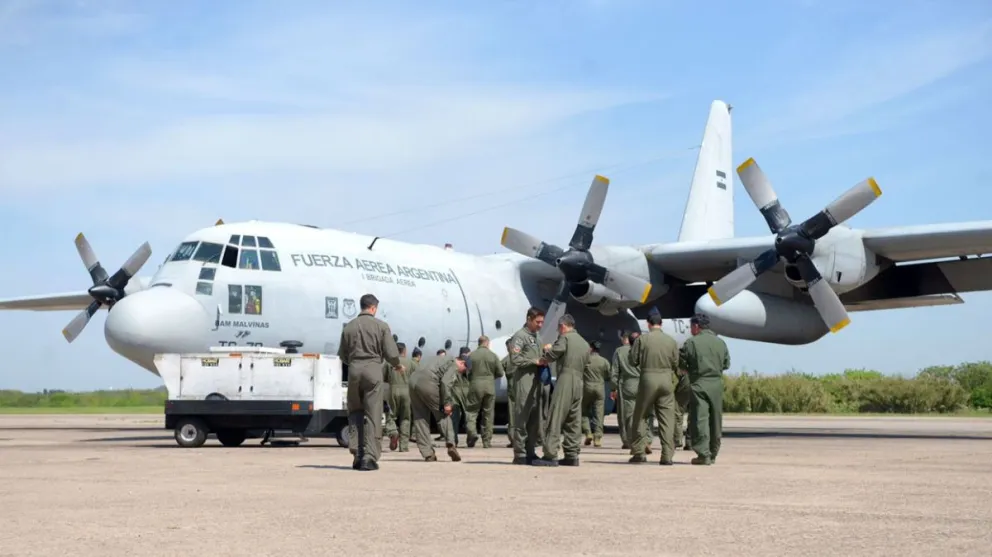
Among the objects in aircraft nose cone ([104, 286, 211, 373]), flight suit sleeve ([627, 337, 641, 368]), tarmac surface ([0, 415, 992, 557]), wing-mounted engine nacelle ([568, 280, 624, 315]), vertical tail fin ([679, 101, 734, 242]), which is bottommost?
tarmac surface ([0, 415, 992, 557])

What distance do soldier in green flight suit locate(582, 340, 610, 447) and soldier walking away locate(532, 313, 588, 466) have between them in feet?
13.1

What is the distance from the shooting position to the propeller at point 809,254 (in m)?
20.5

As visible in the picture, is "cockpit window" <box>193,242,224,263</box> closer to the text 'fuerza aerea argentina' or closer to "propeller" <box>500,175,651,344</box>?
the text 'fuerza aerea argentina'

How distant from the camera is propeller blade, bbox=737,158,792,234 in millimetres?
21578

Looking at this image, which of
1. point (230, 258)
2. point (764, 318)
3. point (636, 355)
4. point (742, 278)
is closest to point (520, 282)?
point (764, 318)

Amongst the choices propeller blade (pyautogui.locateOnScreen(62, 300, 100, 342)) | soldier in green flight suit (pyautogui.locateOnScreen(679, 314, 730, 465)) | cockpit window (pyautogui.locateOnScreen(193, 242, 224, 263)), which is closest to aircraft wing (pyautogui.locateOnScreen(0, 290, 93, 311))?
propeller blade (pyautogui.locateOnScreen(62, 300, 100, 342))

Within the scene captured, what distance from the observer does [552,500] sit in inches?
346

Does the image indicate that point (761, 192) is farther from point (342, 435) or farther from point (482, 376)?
point (342, 435)

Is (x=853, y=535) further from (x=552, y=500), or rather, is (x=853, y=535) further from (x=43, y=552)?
(x=43, y=552)

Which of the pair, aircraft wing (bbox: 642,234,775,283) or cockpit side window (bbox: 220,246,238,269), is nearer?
cockpit side window (bbox: 220,246,238,269)

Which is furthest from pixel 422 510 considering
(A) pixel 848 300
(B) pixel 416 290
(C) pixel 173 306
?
(A) pixel 848 300

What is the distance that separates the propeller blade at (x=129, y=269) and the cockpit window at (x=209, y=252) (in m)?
6.48

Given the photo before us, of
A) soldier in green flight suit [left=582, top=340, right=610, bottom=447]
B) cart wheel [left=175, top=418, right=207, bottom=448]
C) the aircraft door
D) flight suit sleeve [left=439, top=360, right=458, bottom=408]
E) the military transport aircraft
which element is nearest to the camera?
flight suit sleeve [left=439, top=360, right=458, bottom=408]

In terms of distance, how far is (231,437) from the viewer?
17.3 meters
